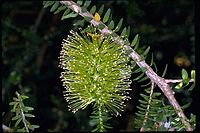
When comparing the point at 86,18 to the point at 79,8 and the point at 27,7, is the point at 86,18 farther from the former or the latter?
the point at 27,7

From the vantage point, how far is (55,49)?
200 centimetres

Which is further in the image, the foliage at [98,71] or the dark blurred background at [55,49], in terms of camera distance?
the dark blurred background at [55,49]

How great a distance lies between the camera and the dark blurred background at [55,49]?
161cm

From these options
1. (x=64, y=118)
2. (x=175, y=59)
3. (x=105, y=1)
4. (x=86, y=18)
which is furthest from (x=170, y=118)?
(x=175, y=59)

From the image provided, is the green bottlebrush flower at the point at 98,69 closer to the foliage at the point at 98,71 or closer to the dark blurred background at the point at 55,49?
the foliage at the point at 98,71

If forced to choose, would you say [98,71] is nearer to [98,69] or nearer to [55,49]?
[98,69]

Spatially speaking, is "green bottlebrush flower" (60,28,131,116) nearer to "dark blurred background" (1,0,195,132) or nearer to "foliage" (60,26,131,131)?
"foliage" (60,26,131,131)

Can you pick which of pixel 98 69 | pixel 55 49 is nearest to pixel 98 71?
pixel 98 69

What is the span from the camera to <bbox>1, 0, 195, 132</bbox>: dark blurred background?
1612 millimetres

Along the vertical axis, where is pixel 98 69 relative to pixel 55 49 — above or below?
below

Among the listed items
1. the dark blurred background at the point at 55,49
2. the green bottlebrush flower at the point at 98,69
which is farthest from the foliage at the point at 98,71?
the dark blurred background at the point at 55,49

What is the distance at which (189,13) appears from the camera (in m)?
1.92

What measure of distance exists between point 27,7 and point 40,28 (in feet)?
0.68

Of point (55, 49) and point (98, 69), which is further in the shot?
point (55, 49)
